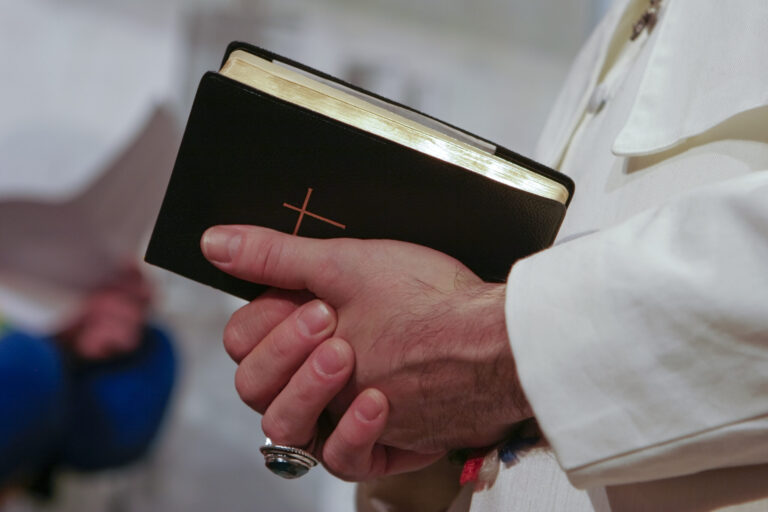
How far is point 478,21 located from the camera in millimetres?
2416

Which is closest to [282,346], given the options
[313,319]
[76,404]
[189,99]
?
[313,319]

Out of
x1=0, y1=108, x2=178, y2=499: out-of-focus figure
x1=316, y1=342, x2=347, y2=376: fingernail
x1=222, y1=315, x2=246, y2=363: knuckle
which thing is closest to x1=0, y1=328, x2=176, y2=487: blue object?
x1=0, y1=108, x2=178, y2=499: out-of-focus figure

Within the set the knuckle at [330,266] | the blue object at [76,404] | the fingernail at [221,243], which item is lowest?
the blue object at [76,404]

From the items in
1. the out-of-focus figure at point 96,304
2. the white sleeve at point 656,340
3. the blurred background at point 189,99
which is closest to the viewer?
the white sleeve at point 656,340

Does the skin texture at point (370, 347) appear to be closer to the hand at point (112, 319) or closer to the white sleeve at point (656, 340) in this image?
the white sleeve at point (656, 340)

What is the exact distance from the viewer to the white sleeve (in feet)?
1.12

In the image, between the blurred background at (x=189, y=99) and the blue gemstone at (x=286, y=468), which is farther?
the blurred background at (x=189, y=99)

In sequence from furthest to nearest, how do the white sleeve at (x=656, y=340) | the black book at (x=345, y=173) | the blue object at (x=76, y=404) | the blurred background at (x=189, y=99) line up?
the blurred background at (x=189, y=99)
the blue object at (x=76, y=404)
the black book at (x=345, y=173)
the white sleeve at (x=656, y=340)

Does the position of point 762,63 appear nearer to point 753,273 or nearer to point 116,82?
point 753,273

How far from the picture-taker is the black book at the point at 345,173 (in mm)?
450

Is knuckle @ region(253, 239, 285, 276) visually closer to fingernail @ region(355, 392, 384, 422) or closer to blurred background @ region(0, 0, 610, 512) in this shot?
fingernail @ region(355, 392, 384, 422)

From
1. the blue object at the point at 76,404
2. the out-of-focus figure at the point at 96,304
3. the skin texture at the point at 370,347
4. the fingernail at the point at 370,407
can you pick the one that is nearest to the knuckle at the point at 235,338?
the skin texture at the point at 370,347

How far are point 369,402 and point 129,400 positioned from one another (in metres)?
→ 1.16

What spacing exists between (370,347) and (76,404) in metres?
1.17
